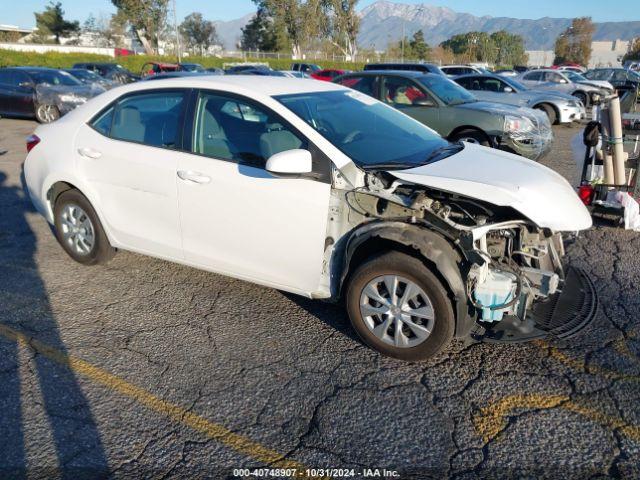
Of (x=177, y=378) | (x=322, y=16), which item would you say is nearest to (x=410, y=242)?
(x=177, y=378)

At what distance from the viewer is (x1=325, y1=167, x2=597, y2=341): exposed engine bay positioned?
10.5ft

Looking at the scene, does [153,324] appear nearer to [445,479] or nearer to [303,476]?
[303,476]

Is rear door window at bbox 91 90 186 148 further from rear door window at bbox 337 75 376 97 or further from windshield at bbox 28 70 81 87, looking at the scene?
windshield at bbox 28 70 81 87

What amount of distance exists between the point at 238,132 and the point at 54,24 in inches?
3005

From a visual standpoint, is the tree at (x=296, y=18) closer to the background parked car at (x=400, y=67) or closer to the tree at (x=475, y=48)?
the tree at (x=475, y=48)

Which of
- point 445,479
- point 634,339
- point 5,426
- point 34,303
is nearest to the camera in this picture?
point 445,479

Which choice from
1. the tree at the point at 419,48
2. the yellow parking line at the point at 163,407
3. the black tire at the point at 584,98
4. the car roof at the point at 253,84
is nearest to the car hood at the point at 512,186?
the car roof at the point at 253,84

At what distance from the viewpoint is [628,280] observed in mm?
4613

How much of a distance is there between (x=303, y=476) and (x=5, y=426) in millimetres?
1657

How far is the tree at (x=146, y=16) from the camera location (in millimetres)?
52931

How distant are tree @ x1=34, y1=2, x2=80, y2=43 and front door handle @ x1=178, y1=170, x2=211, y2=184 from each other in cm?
7580

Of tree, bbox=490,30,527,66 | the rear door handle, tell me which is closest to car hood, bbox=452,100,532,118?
the rear door handle

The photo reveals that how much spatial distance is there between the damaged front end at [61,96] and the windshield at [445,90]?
32.7 feet

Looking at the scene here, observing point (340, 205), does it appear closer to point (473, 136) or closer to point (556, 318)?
point (556, 318)
